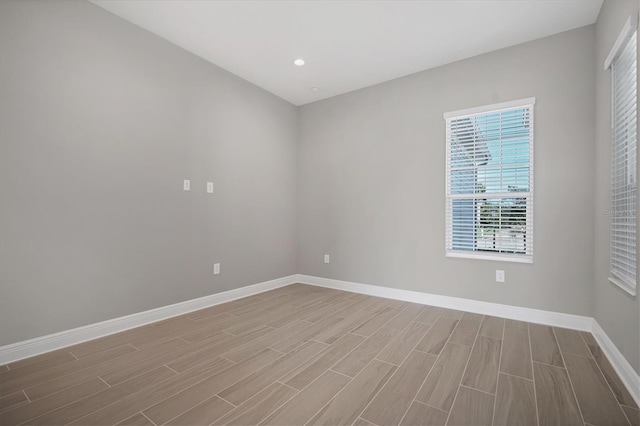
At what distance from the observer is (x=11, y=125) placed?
2.13 meters

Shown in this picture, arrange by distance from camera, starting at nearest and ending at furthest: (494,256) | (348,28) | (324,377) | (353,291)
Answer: (324,377) → (348,28) → (494,256) → (353,291)

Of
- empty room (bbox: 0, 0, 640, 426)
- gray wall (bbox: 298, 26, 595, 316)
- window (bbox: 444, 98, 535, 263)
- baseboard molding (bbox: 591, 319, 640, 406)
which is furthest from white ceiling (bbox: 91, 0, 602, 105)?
baseboard molding (bbox: 591, 319, 640, 406)

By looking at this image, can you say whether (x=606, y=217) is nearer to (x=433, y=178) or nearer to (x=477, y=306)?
(x=477, y=306)

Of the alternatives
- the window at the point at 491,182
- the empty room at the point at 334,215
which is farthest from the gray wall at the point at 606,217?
the window at the point at 491,182

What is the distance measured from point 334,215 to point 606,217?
2.93 meters

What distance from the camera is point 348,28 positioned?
2863 mm

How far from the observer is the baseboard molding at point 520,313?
1.88 meters

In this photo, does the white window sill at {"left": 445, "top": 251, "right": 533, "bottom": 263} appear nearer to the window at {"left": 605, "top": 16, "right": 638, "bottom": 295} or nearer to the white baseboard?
the white baseboard

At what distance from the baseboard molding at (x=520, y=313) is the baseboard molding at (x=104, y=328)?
1619 mm

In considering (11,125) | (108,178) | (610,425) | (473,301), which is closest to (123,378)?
(108,178)

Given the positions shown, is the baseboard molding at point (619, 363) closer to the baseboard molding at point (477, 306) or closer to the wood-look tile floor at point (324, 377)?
the wood-look tile floor at point (324, 377)

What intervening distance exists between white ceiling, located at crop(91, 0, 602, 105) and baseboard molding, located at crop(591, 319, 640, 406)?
2.74m

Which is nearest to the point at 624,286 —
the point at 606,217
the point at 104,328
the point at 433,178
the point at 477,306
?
the point at 606,217

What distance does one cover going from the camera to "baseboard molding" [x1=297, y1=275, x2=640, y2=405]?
6.17 feet
